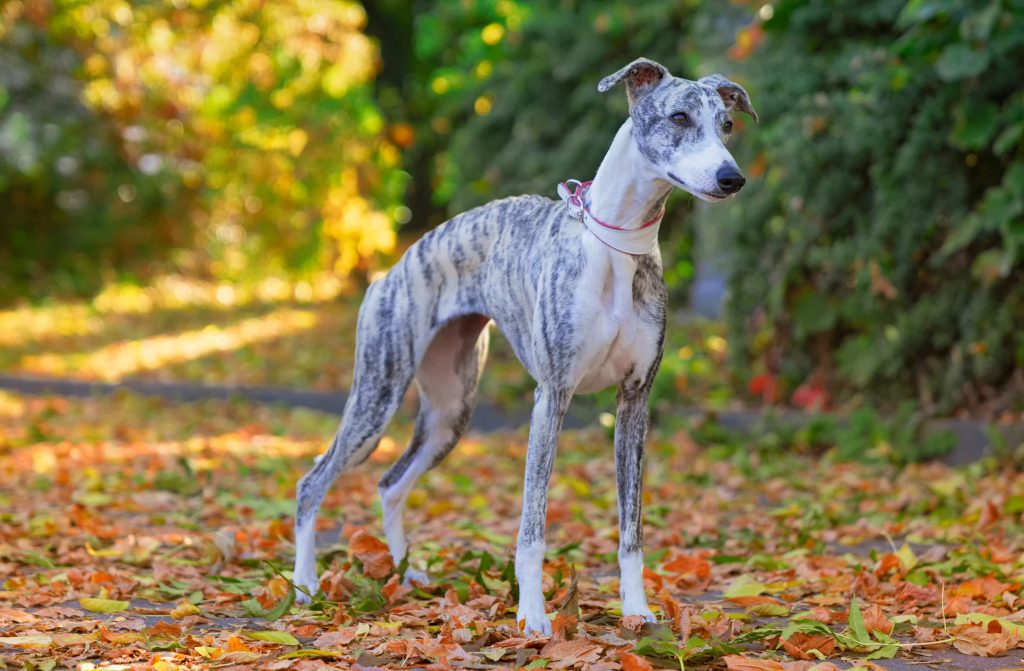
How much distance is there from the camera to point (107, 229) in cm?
1725

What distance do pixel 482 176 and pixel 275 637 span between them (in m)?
7.85

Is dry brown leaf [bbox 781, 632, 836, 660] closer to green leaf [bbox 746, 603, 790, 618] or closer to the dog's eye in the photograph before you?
green leaf [bbox 746, 603, 790, 618]

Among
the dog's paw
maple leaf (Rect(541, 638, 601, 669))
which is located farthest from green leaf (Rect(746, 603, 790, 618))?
the dog's paw

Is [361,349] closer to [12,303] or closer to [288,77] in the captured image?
[288,77]

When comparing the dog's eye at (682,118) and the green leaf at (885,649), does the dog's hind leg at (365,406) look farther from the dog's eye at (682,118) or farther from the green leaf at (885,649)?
the green leaf at (885,649)

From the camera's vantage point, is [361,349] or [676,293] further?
[676,293]

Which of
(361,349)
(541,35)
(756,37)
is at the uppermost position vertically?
(541,35)

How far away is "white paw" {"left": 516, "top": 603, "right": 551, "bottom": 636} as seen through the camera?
3.65m

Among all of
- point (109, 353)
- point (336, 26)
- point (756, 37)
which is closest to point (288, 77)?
point (336, 26)

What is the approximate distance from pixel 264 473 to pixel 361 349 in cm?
285

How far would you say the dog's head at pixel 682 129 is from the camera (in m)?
3.39

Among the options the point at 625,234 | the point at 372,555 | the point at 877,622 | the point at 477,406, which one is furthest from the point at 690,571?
the point at 477,406

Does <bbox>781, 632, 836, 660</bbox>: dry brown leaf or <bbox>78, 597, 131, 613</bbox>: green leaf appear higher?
<bbox>78, 597, 131, 613</bbox>: green leaf

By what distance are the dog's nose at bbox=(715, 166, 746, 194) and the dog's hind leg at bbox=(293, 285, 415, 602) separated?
4.74 ft
